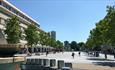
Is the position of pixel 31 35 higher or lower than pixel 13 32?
higher

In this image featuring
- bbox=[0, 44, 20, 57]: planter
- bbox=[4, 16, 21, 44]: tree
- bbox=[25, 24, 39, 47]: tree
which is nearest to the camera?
bbox=[0, 44, 20, 57]: planter

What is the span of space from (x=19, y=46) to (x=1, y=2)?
299 ft

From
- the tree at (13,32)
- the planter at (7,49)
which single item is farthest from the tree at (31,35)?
the planter at (7,49)

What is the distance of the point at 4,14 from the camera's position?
9412 centimetres

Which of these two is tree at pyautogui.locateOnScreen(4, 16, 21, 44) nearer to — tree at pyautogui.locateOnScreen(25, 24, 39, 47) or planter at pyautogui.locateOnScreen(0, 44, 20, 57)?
tree at pyautogui.locateOnScreen(25, 24, 39, 47)

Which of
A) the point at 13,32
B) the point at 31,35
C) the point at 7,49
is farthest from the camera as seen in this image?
the point at 31,35

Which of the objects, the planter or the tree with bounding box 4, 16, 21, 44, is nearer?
the planter

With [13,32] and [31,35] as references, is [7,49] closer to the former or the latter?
[13,32]

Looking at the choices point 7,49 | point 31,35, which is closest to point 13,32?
point 31,35

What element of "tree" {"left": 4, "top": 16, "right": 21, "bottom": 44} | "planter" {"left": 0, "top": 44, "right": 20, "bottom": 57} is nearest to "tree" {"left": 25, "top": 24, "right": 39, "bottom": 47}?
"tree" {"left": 4, "top": 16, "right": 21, "bottom": 44}

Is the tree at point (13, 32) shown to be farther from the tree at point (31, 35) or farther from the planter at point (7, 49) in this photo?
the planter at point (7, 49)

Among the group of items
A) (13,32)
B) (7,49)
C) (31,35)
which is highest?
(31,35)

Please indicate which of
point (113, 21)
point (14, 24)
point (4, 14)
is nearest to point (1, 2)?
point (4, 14)

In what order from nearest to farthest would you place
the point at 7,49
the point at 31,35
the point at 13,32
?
the point at 7,49 → the point at 13,32 → the point at 31,35
